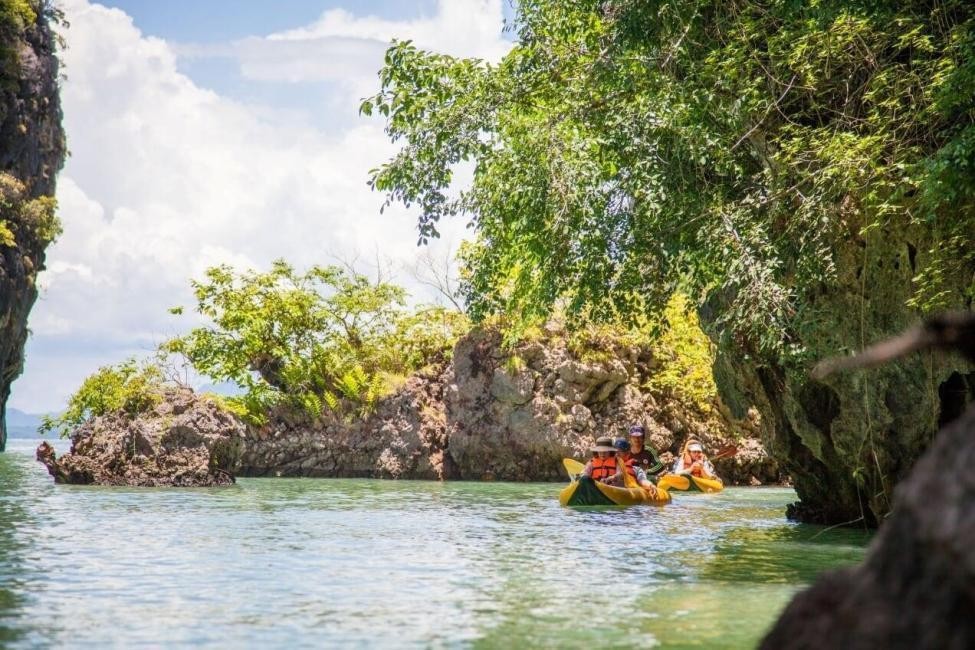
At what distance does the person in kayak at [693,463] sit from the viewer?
23.0 meters

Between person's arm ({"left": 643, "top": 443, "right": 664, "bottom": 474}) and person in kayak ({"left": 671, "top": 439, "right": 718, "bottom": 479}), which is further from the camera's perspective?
person in kayak ({"left": 671, "top": 439, "right": 718, "bottom": 479})

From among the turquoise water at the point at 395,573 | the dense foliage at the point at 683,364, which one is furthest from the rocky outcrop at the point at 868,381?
the dense foliage at the point at 683,364

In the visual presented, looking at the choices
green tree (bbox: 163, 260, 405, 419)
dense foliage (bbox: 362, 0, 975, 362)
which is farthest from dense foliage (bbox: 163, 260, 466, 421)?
dense foliage (bbox: 362, 0, 975, 362)

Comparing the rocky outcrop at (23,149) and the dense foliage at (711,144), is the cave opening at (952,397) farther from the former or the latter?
the rocky outcrop at (23,149)

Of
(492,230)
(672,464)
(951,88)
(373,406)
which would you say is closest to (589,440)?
(672,464)

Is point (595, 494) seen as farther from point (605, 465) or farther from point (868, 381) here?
point (868, 381)

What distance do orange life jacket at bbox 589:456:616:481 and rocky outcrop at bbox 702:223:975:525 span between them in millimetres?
4127

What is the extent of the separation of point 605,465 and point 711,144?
782 cm

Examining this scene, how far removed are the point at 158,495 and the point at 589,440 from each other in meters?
10.7

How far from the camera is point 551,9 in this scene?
14.6 meters

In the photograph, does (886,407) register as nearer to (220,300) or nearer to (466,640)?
(466,640)

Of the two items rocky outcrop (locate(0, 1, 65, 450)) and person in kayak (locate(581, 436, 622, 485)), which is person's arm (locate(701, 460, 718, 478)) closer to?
person in kayak (locate(581, 436, 622, 485))

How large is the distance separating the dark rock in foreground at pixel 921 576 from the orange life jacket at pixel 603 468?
15.2 meters

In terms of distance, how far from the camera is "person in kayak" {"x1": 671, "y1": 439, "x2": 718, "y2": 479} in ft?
75.6
